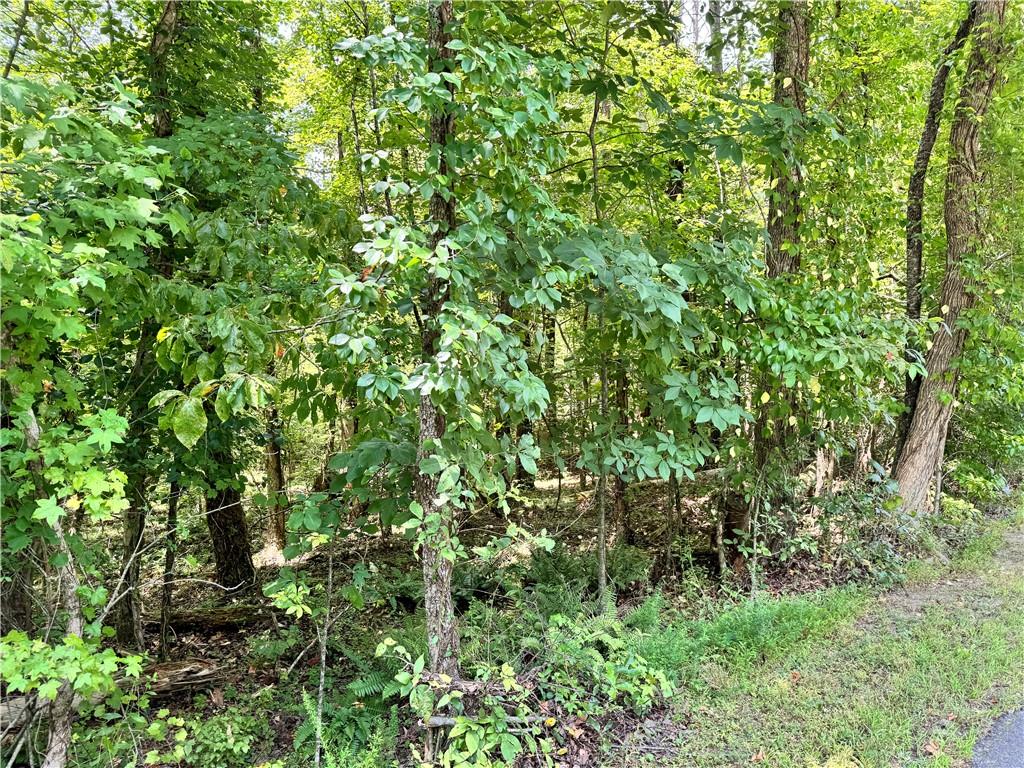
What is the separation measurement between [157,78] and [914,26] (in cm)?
702

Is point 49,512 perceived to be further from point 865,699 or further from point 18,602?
point 865,699

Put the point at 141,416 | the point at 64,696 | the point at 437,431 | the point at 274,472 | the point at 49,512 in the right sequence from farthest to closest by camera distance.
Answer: the point at 274,472 < the point at 141,416 < the point at 437,431 < the point at 64,696 < the point at 49,512

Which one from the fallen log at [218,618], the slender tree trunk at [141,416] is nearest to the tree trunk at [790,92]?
the slender tree trunk at [141,416]

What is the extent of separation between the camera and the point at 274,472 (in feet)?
22.5

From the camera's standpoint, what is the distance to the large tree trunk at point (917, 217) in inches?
224

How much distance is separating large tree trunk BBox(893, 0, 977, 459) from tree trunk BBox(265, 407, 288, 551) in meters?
6.19

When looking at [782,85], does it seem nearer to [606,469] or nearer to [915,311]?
[915,311]

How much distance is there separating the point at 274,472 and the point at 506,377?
18.1 feet

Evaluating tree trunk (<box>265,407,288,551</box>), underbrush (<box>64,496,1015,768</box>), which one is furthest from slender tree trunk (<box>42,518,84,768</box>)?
tree trunk (<box>265,407,288,551</box>)

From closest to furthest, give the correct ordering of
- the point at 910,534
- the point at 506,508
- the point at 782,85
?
the point at 506,508, the point at 782,85, the point at 910,534

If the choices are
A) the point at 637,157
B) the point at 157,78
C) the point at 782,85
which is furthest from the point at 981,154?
the point at 157,78

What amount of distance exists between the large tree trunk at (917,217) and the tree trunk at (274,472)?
6.19 m

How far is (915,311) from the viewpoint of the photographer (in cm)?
591

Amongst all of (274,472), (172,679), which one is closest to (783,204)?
(172,679)
